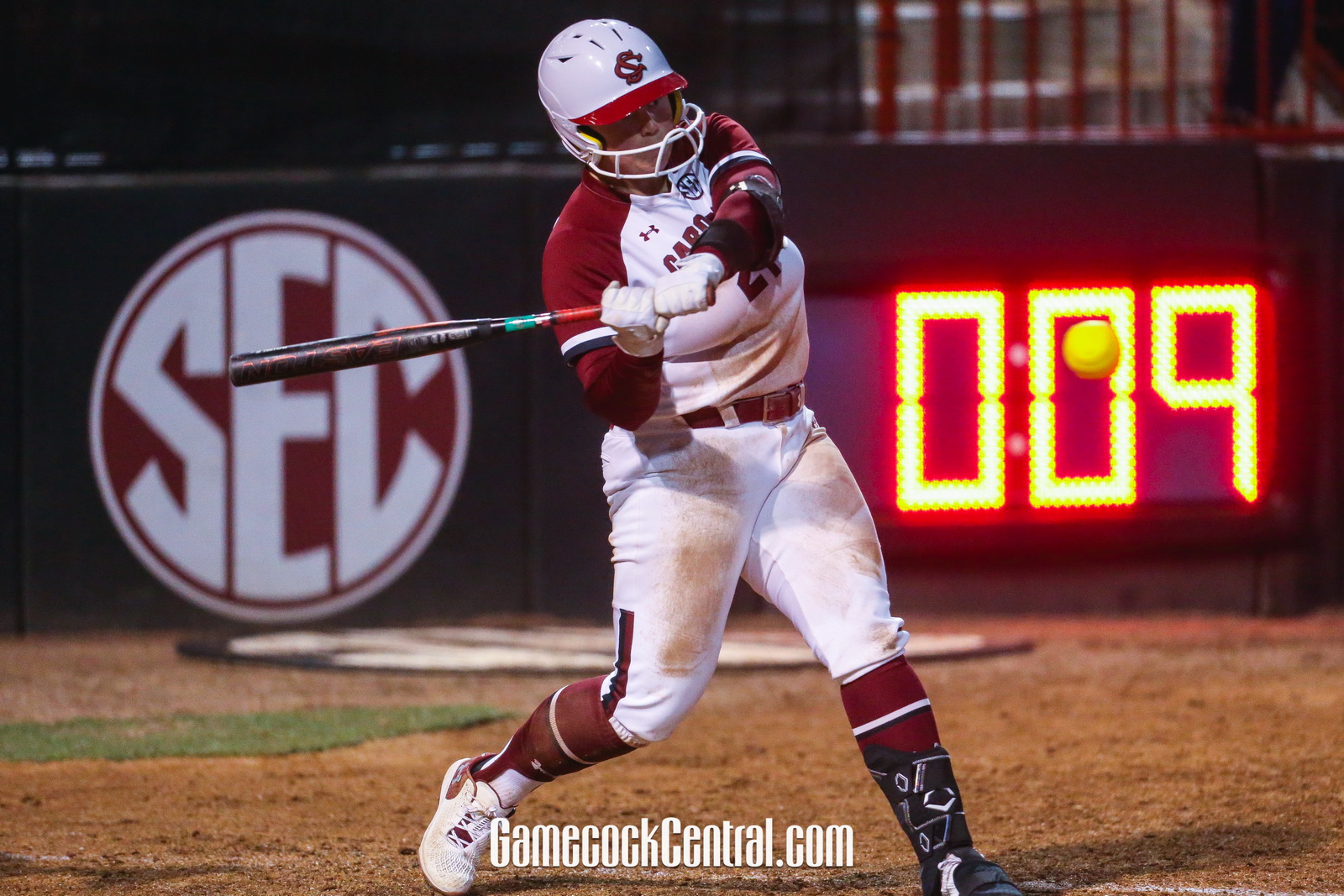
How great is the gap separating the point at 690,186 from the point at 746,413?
0.54 metres

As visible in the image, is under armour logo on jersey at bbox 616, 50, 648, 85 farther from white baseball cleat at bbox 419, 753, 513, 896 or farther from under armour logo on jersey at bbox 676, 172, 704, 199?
white baseball cleat at bbox 419, 753, 513, 896

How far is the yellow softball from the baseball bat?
3719mm

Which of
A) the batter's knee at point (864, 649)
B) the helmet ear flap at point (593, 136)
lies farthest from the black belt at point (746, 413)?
the helmet ear flap at point (593, 136)

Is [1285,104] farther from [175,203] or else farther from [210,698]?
[210,698]

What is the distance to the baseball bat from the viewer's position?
131 inches

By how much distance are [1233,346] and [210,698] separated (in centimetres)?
459

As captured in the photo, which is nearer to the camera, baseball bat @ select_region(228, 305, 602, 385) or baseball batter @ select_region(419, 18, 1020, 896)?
baseball batter @ select_region(419, 18, 1020, 896)

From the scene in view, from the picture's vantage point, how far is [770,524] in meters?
3.29

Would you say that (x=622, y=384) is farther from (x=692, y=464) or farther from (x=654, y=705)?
(x=654, y=705)

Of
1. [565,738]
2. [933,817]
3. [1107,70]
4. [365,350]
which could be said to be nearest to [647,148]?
[365,350]

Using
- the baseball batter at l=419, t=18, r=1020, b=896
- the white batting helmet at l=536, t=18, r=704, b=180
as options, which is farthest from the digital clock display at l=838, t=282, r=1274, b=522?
the white batting helmet at l=536, t=18, r=704, b=180

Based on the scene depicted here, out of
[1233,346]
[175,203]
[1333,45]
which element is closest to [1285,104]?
[1333,45]

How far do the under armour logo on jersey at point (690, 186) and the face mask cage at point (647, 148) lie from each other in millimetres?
39

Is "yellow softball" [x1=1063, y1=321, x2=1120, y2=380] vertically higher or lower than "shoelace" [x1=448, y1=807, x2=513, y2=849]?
higher
